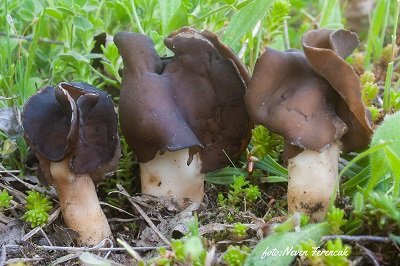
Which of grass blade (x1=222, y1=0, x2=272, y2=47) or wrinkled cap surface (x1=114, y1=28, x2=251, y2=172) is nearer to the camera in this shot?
wrinkled cap surface (x1=114, y1=28, x2=251, y2=172)

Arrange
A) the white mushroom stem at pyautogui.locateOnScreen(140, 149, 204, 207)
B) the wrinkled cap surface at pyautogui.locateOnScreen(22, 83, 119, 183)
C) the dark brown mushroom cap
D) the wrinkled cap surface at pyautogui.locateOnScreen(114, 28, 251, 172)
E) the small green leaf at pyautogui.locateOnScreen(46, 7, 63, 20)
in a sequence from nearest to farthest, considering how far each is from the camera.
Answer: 1. the dark brown mushroom cap
2. the wrinkled cap surface at pyautogui.locateOnScreen(22, 83, 119, 183)
3. the wrinkled cap surface at pyautogui.locateOnScreen(114, 28, 251, 172)
4. the white mushroom stem at pyautogui.locateOnScreen(140, 149, 204, 207)
5. the small green leaf at pyautogui.locateOnScreen(46, 7, 63, 20)

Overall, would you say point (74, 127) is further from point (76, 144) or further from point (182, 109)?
point (182, 109)

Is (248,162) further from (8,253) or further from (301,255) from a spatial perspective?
(8,253)

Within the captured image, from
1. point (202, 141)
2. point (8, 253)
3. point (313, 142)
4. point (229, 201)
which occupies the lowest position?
point (8, 253)

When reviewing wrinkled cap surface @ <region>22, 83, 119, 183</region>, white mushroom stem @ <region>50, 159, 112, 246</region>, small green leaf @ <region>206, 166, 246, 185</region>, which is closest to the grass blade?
small green leaf @ <region>206, 166, 246, 185</region>

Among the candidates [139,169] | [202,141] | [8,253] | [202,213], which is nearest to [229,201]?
[202,213]

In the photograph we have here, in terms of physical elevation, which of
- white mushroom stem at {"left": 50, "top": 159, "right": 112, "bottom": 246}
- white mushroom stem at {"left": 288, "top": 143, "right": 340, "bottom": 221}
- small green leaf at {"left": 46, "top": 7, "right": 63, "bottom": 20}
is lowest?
white mushroom stem at {"left": 50, "top": 159, "right": 112, "bottom": 246}

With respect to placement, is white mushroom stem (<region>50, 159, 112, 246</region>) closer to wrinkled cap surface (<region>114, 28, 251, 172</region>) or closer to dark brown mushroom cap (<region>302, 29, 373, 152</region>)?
wrinkled cap surface (<region>114, 28, 251, 172</region>)

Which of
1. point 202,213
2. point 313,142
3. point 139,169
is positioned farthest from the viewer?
point 139,169
